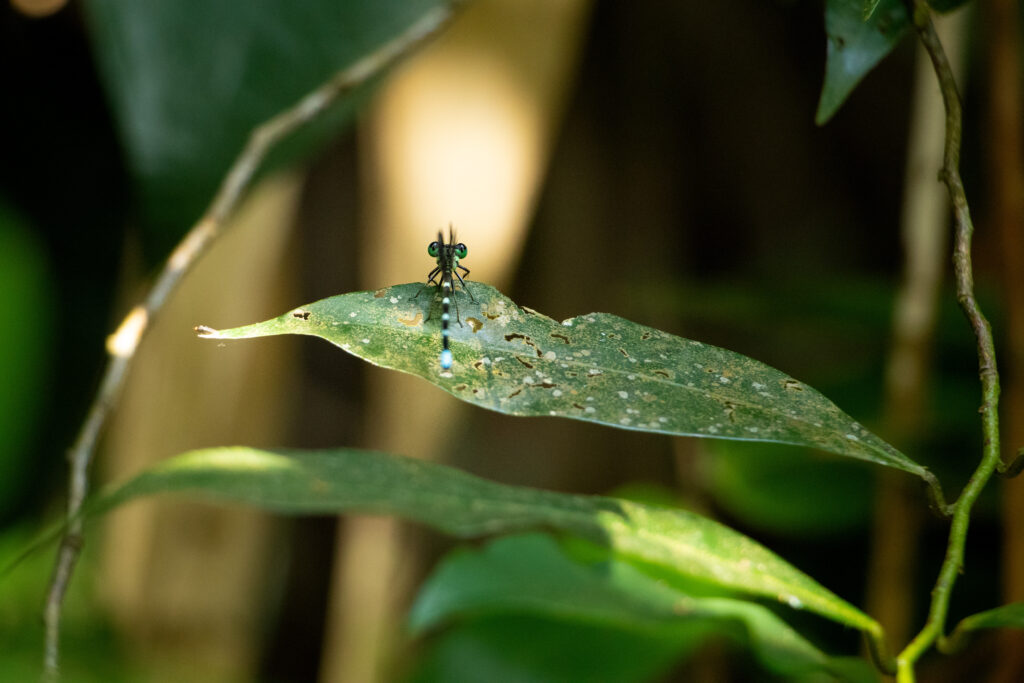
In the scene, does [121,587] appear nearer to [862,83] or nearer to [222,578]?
[222,578]

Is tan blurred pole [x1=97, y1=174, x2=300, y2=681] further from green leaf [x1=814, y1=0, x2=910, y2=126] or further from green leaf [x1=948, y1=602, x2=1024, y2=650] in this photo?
green leaf [x1=948, y1=602, x2=1024, y2=650]

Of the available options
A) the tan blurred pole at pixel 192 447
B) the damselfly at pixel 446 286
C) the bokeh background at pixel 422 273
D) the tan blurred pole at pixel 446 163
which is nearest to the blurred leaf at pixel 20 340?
the bokeh background at pixel 422 273

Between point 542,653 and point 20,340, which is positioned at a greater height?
point 20,340

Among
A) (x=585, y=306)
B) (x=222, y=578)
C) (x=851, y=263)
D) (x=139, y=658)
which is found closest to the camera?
(x=139, y=658)

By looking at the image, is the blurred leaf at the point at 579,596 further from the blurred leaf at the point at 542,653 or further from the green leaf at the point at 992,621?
the blurred leaf at the point at 542,653

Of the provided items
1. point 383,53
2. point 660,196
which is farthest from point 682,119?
point 383,53

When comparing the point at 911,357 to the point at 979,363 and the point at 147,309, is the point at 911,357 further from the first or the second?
the point at 147,309

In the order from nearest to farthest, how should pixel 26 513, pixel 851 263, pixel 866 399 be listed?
1. pixel 866 399
2. pixel 26 513
3. pixel 851 263

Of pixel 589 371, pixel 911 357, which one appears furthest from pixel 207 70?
pixel 911 357
